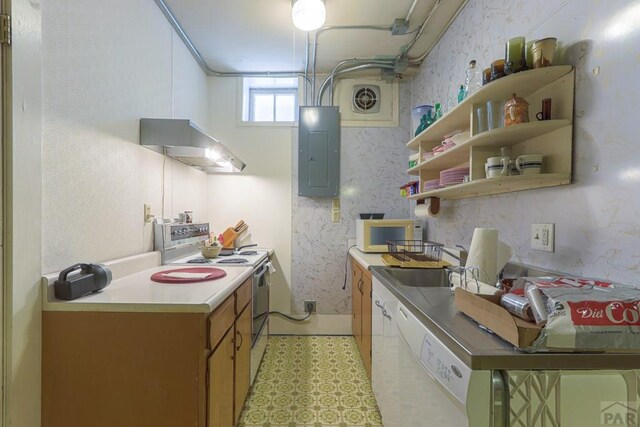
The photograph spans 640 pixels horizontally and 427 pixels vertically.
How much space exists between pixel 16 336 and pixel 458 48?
2.77 metres

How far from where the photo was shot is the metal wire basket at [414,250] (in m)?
1.96

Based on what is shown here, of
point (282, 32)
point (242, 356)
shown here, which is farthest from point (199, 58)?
point (242, 356)

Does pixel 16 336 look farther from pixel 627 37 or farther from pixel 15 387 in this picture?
pixel 627 37

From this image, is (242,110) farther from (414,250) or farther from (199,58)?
(414,250)

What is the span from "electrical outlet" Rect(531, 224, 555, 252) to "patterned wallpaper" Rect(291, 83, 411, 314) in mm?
1661

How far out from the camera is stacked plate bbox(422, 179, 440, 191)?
1858 millimetres

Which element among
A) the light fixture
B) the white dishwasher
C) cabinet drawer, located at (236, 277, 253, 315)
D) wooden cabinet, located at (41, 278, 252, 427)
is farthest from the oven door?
the light fixture

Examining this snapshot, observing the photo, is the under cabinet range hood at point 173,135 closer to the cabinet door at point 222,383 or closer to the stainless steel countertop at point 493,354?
the cabinet door at point 222,383

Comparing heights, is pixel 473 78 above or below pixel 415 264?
above

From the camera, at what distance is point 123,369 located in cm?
101

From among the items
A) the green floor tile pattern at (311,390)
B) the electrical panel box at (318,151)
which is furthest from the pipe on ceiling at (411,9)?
the green floor tile pattern at (311,390)

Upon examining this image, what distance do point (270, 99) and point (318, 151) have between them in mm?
810

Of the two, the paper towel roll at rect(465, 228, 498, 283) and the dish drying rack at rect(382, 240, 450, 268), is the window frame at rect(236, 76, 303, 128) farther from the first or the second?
the paper towel roll at rect(465, 228, 498, 283)

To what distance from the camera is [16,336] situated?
0.94 m
